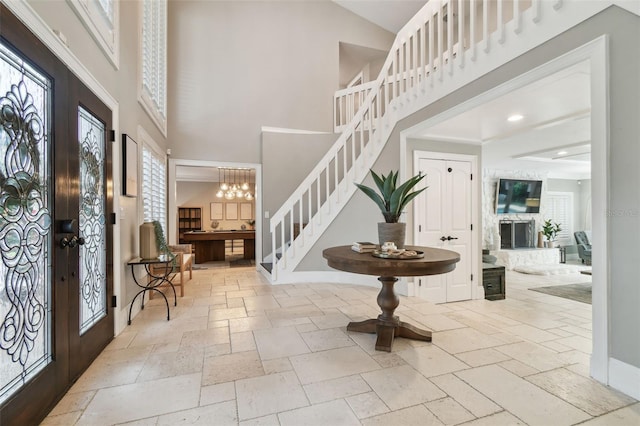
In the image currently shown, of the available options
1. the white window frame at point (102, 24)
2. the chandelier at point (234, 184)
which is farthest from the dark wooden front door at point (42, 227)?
the chandelier at point (234, 184)

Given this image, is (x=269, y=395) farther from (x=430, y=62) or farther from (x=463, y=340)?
(x=430, y=62)

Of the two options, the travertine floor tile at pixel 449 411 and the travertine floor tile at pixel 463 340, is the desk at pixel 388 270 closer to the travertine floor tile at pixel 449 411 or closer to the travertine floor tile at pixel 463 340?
the travertine floor tile at pixel 463 340

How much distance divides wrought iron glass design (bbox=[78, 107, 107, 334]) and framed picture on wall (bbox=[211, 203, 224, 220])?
28.3ft

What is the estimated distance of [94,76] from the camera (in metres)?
2.22

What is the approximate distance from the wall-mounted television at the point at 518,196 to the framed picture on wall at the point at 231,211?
28.8ft

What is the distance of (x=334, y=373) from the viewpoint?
196 cm

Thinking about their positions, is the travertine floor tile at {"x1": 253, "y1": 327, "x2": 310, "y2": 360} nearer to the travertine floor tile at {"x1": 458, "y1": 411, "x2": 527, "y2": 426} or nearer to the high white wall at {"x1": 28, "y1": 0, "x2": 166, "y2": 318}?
the travertine floor tile at {"x1": 458, "y1": 411, "x2": 527, "y2": 426}

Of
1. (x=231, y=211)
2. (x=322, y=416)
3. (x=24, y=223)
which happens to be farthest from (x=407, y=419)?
(x=231, y=211)

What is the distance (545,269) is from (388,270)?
679cm

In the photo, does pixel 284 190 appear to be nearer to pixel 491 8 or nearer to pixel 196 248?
pixel 196 248

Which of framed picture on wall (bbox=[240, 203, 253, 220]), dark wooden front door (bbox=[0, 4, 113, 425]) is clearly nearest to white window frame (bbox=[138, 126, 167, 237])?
dark wooden front door (bbox=[0, 4, 113, 425])

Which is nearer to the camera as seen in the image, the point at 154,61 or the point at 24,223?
the point at 24,223

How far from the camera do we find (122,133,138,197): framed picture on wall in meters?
2.81

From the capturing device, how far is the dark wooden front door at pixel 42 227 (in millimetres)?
1351
